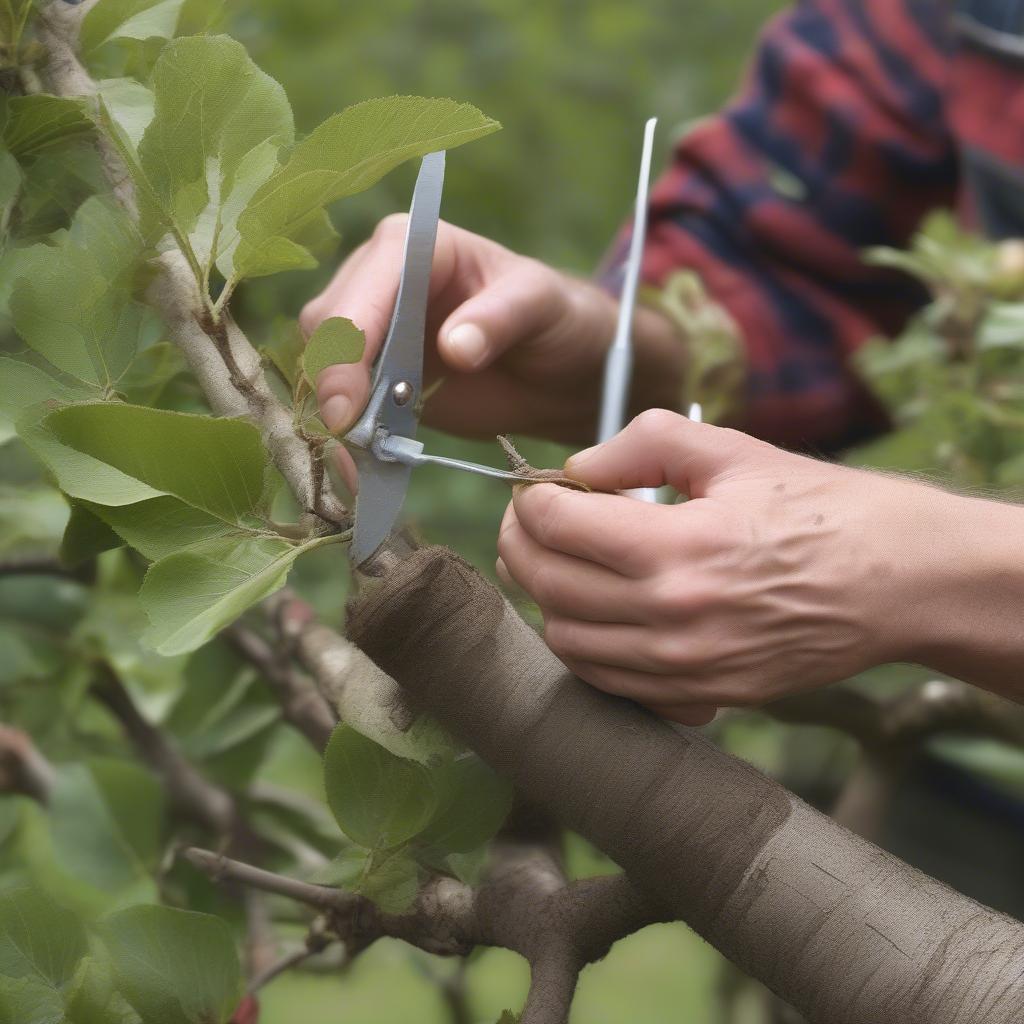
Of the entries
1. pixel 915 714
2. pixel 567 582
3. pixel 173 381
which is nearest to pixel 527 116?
pixel 915 714

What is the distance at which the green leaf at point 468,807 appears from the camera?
0.67m

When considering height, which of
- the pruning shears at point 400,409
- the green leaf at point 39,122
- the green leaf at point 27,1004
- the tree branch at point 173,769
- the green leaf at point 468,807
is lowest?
the tree branch at point 173,769

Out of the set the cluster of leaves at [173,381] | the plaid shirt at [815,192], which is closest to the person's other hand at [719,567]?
the cluster of leaves at [173,381]

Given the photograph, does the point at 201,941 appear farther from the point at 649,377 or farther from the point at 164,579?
the point at 649,377

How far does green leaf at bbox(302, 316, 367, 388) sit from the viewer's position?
581 millimetres

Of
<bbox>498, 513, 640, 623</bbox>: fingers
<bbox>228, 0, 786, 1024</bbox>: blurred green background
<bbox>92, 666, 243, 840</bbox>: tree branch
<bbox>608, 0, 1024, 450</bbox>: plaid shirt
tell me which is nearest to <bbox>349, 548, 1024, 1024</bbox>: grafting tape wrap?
<bbox>498, 513, 640, 623</bbox>: fingers

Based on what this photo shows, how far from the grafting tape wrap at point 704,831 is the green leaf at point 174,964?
0.18 m

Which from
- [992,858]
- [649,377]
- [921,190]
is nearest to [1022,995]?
[649,377]

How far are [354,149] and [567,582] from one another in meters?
0.23

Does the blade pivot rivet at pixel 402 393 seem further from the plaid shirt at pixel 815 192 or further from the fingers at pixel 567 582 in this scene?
the plaid shirt at pixel 815 192

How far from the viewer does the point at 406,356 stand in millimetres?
667

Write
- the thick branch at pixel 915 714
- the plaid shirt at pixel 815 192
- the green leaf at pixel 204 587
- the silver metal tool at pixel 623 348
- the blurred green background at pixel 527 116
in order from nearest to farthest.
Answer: the green leaf at pixel 204 587, the silver metal tool at pixel 623 348, the thick branch at pixel 915 714, the plaid shirt at pixel 815 192, the blurred green background at pixel 527 116

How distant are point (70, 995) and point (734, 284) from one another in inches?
63.0

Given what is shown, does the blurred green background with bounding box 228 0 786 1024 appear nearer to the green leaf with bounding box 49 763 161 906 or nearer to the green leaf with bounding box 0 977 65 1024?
the green leaf with bounding box 49 763 161 906
